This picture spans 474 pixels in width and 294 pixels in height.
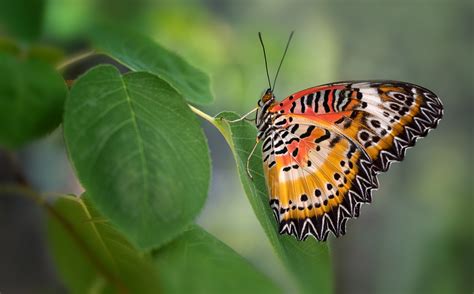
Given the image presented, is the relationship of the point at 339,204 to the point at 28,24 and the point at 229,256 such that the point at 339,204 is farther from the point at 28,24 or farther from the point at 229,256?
the point at 28,24

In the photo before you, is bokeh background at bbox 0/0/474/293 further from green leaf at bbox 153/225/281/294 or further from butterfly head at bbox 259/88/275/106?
green leaf at bbox 153/225/281/294

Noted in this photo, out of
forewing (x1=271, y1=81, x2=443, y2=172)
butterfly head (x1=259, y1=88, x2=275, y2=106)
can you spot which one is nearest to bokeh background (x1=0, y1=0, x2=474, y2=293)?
butterfly head (x1=259, y1=88, x2=275, y2=106)

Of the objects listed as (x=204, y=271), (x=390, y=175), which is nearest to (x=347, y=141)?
(x=204, y=271)

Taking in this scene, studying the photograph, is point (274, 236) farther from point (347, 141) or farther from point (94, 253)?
point (347, 141)

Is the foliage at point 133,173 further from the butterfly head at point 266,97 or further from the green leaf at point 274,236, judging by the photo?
the butterfly head at point 266,97

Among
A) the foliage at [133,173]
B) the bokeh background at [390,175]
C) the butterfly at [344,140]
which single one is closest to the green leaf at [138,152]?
the foliage at [133,173]

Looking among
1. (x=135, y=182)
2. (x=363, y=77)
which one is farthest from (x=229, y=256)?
(x=363, y=77)

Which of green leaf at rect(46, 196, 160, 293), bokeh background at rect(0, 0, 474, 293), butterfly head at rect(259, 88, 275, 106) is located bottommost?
bokeh background at rect(0, 0, 474, 293)
